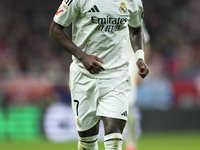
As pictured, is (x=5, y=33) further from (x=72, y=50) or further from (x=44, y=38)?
(x=72, y=50)

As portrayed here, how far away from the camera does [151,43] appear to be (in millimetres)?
16031

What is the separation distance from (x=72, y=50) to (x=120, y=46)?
518 millimetres

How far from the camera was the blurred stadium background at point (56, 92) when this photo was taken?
437 inches

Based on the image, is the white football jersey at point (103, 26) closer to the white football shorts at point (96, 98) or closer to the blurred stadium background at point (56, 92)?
the white football shorts at point (96, 98)

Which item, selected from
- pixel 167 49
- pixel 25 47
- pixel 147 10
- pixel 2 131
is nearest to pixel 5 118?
pixel 2 131

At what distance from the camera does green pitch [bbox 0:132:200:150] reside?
375 inches

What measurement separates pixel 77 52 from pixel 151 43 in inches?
459

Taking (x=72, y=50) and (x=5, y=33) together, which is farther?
(x=5, y=33)

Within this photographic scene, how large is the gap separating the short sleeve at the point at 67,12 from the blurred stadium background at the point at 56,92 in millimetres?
5206

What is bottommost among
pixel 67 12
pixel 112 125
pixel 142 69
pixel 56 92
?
pixel 56 92

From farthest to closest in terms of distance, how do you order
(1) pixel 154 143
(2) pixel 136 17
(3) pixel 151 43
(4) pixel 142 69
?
(3) pixel 151 43, (1) pixel 154 143, (2) pixel 136 17, (4) pixel 142 69

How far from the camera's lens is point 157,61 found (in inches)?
563

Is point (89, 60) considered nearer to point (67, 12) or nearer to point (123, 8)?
point (67, 12)

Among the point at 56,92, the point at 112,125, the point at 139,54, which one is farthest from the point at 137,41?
the point at 56,92
